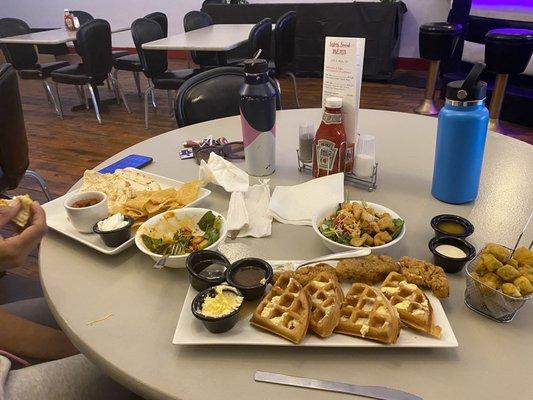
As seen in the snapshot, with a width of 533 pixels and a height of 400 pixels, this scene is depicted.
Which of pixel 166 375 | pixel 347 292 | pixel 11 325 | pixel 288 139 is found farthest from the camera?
pixel 288 139

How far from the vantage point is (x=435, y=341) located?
0.73 meters

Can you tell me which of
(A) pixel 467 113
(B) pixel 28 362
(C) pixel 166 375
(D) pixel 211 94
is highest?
(A) pixel 467 113

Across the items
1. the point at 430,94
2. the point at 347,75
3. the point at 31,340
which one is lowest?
the point at 430,94

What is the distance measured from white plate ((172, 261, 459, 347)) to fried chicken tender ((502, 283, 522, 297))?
0.36 feet

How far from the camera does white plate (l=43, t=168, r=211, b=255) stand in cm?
102

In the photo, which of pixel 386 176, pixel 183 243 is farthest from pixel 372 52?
pixel 183 243

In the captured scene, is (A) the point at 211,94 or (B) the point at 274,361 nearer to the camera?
(B) the point at 274,361

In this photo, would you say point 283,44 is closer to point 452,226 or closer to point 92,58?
point 92,58

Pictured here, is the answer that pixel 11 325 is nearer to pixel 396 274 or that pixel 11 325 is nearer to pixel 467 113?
pixel 396 274

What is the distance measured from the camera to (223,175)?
4.22 feet

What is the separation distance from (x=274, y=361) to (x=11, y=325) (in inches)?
28.6

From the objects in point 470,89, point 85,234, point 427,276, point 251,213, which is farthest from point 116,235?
point 470,89

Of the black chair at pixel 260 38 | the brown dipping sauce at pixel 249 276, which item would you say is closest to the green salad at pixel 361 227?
the brown dipping sauce at pixel 249 276

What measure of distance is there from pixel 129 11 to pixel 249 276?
824 centimetres
